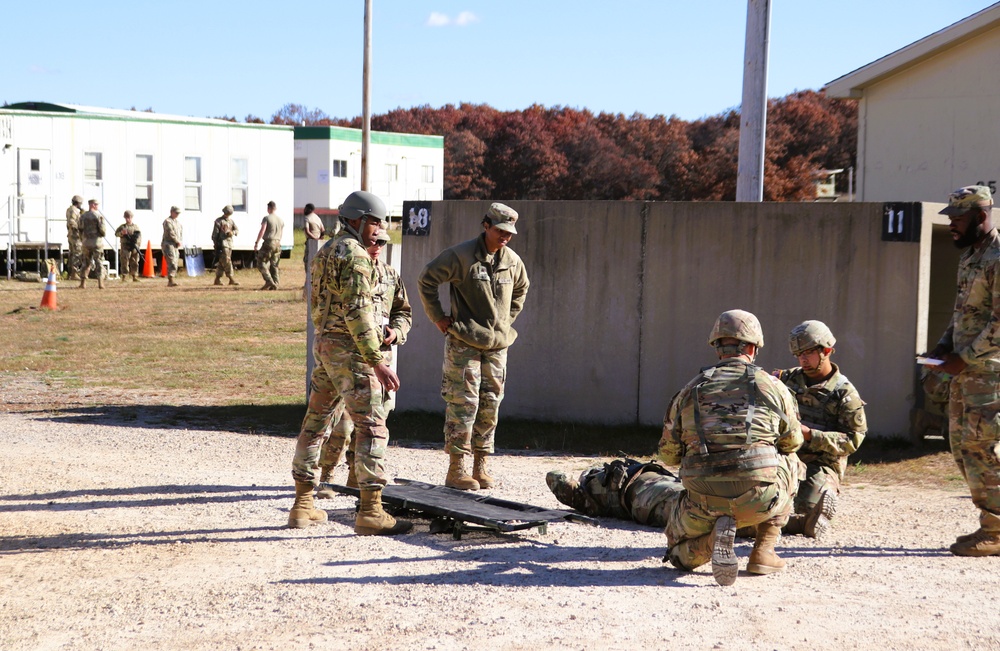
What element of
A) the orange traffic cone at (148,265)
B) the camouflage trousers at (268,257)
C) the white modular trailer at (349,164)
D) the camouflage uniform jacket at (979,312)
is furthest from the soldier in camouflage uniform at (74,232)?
the camouflage uniform jacket at (979,312)

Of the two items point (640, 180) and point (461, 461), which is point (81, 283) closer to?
point (461, 461)

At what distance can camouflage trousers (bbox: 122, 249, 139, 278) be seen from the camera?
A: 90.1 feet

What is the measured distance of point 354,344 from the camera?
6723mm

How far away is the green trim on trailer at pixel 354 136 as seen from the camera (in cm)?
4197

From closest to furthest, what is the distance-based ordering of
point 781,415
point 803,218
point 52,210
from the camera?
point 781,415 < point 803,218 < point 52,210

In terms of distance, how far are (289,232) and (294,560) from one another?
27.1 metres

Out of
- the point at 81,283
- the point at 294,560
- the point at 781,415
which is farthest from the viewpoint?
the point at 81,283

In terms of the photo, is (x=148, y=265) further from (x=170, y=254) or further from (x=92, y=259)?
(x=92, y=259)

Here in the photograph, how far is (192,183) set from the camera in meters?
29.6

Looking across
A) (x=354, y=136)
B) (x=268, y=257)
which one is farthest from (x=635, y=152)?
(x=268, y=257)

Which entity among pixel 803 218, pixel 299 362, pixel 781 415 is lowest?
pixel 299 362

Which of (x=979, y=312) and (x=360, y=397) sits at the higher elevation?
(x=979, y=312)

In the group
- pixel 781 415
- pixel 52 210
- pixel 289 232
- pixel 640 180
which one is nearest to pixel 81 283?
pixel 52 210

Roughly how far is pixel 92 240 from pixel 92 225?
456 millimetres
